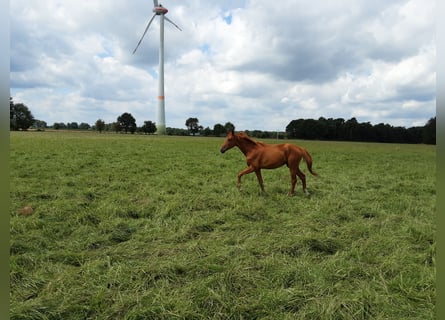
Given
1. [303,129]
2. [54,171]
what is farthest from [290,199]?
[303,129]

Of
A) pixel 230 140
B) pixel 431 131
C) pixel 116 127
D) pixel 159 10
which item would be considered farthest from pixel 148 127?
pixel 431 131

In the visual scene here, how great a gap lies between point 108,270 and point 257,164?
493 centimetres

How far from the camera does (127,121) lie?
303 ft

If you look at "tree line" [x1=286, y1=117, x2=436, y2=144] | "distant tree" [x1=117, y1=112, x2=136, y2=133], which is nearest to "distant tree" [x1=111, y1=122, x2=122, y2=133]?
"distant tree" [x1=117, y1=112, x2=136, y2=133]

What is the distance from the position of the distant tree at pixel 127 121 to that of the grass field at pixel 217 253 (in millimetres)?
88336

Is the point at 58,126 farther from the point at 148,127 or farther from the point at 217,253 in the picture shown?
the point at 217,253

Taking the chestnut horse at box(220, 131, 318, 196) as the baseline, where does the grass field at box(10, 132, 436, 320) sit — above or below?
below

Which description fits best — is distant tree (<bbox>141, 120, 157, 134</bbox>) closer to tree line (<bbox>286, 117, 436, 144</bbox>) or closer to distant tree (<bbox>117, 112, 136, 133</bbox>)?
distant tree (<bbox>117, 112, 136, 133</bbox>)

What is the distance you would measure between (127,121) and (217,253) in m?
94.5

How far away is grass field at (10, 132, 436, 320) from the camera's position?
3.13 m

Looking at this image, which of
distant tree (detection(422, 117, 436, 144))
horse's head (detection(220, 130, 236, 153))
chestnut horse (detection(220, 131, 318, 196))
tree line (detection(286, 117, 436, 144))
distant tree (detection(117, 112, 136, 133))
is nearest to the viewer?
distant tree (detection(422, 117, 436, 144))

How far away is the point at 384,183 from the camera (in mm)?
10688

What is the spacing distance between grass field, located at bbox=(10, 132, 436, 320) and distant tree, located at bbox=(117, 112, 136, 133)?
88.3m

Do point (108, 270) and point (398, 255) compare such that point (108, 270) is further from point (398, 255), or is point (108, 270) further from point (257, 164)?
point (257, 164)
